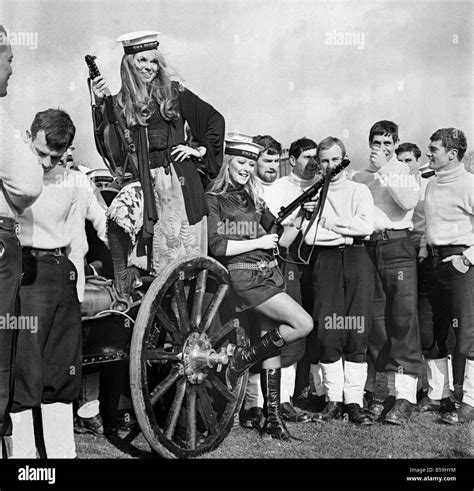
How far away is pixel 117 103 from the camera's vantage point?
495 centimetres

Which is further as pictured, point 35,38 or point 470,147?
point 470,147

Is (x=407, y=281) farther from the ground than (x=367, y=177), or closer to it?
closer to it

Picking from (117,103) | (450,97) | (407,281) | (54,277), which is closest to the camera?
(54,277)

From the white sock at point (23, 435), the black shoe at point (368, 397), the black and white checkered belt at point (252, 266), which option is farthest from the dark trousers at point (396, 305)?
the white sock at point (23, 435)

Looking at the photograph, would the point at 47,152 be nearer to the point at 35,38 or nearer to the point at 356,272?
the point at 35,38

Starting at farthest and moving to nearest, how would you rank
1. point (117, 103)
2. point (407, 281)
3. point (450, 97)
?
point (407, 281)
point (450, 97)
point (117, 103)

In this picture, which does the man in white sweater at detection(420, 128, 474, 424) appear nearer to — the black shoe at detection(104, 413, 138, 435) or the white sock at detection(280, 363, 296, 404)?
the white sock at detection(280, 363, 296, 404)

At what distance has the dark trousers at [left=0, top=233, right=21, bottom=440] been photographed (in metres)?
4.41

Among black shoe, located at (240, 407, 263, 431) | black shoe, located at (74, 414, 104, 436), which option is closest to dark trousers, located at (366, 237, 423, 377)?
black shoe, located at (240, 407, 263, 431)

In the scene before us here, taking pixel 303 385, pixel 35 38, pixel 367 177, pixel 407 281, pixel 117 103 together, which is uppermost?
pixel 35 38

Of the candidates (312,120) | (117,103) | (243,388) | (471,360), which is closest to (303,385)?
(243,388)

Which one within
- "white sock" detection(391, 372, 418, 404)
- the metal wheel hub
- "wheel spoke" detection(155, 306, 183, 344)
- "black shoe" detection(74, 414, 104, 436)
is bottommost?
"black shoe" detection(74, 414, 104, 436)

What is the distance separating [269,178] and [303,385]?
49.8 inches

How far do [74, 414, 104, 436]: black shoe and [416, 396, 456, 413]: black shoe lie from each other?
1.92 meters
